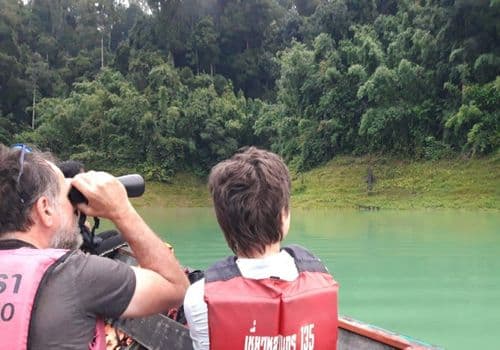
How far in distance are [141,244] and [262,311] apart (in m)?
0.31

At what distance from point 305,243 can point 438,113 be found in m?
9.33

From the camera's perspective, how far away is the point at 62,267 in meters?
1.03

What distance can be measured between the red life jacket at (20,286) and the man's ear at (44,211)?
71 mm

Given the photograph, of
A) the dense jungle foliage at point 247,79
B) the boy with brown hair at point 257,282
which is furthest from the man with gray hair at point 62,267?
the dense jungle foliage at point 247,79

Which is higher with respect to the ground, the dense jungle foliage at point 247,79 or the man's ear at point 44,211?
the dense jungle foliage at point 247,79

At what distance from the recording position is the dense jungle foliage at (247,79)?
15.5 meters

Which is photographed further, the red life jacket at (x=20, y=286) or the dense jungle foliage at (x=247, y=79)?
the dense jungle foliage at (x=247, y=79)

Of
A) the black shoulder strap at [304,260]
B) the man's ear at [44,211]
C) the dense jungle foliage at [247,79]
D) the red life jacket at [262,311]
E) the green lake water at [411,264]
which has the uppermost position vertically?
the dense jungle foliage at [247,79]

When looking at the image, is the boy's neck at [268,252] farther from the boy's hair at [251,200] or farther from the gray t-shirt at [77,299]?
the gray t-shirt at [77,299]

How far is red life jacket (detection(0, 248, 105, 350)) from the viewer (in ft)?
3.21

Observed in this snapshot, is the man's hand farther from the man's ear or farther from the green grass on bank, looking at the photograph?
the green grass on bank

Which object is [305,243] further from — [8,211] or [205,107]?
[205,107]

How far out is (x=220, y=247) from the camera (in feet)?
27.9

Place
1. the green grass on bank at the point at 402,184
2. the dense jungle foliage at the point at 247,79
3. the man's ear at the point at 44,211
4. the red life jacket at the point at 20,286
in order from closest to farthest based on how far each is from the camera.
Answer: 1. the red life jacket at the point at 20,286
2. the man's ear at the point at 44,211
3. the green grass on bank at the point at 402,184
4. the dense jungle foliage at the point at 247,79
